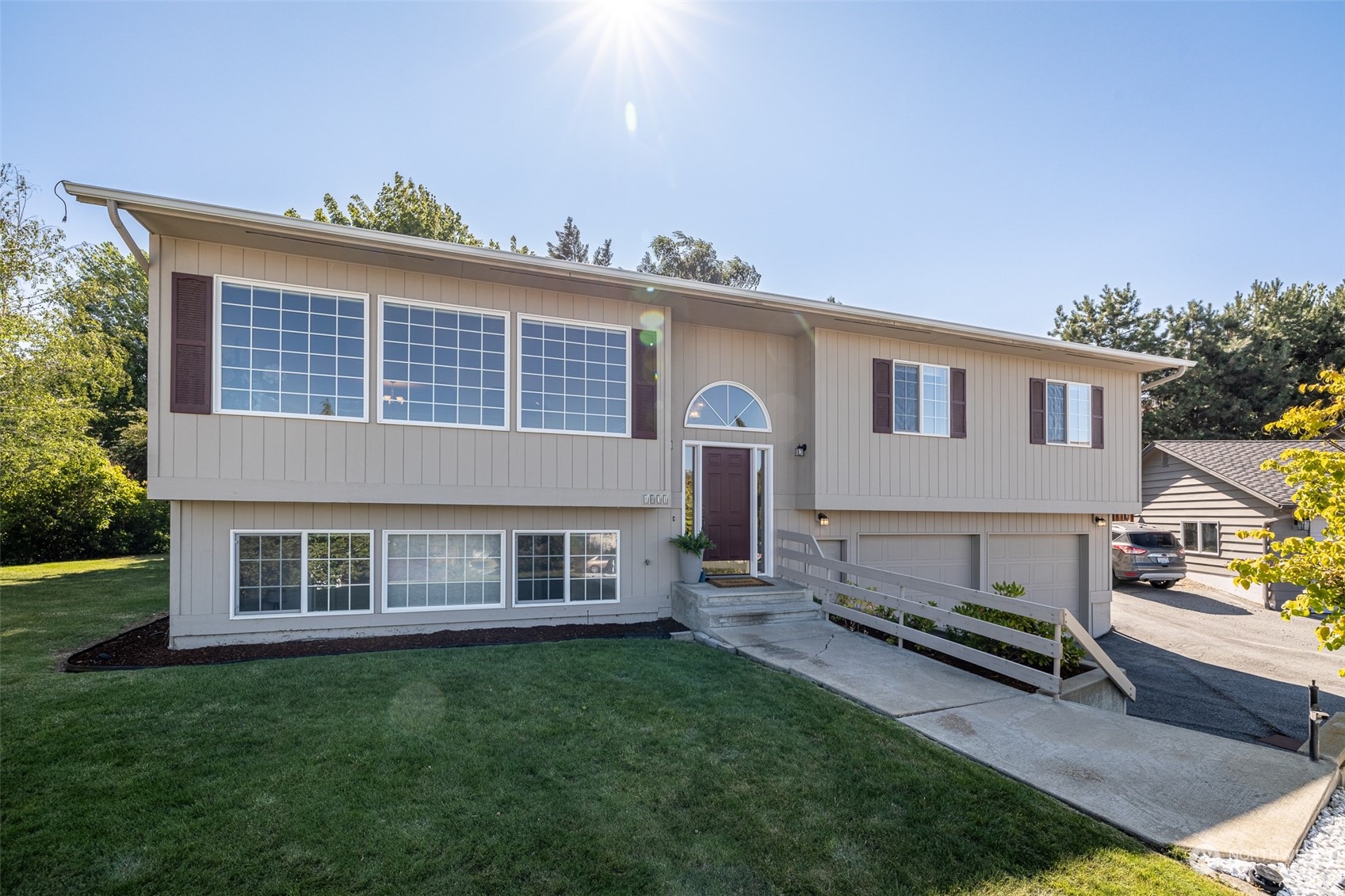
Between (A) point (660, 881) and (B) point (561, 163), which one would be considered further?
(B) point (561, 163)

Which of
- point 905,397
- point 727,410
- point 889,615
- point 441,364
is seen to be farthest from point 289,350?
point 905,397

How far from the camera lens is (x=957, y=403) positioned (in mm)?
10930

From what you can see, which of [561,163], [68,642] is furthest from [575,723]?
[561,163]

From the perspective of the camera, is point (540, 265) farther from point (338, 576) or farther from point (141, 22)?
point (141, 22)

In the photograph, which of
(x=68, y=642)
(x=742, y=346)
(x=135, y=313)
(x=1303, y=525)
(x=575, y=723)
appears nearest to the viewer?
(x=575, y=723)

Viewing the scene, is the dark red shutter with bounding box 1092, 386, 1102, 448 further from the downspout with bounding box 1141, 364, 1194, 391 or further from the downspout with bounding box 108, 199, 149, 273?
the downspout with bounding box 108, 199, 149, 273

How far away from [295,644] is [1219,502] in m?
21.5

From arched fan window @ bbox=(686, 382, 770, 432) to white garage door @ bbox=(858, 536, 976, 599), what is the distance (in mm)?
2800

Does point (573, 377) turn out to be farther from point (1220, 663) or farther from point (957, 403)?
point (1220, 663)

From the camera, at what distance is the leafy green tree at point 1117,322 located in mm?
28109

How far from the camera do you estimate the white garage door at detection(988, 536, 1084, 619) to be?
11.8 m

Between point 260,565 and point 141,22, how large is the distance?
6615 mm

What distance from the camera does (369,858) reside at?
3045 millimetres

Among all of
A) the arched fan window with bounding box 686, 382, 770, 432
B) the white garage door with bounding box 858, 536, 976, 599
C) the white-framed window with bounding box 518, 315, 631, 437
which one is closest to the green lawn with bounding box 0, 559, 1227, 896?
the white-framed window with bounding box 518, 315, 631, 437
